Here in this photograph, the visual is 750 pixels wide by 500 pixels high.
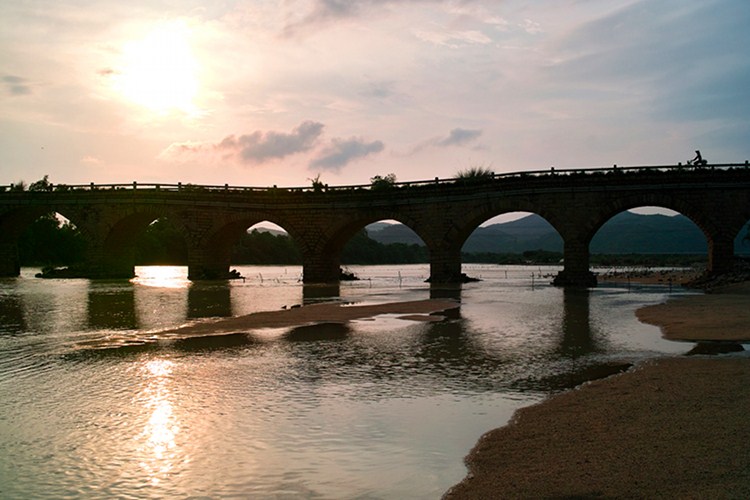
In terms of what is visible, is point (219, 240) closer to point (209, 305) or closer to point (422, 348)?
point (209, 305)

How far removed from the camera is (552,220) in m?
40.8

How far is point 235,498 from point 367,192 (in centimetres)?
4220

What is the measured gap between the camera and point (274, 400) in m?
9.66

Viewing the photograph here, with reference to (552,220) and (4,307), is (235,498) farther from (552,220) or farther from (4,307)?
(552,220)

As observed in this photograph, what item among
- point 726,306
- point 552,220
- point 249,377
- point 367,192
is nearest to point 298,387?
point 249,377

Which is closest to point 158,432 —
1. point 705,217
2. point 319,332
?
point 319,332

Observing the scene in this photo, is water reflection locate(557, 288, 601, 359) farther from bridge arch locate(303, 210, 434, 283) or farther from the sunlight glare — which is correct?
the sunlight glare

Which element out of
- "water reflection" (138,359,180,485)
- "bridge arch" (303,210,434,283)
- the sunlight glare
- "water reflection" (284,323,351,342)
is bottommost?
"water reflection" (138,359,180,485)

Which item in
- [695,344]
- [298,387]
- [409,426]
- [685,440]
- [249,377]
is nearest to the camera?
[685,440]

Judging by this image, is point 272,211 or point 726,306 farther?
point 272,211

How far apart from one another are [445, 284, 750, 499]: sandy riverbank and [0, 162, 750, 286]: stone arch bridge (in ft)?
99.1

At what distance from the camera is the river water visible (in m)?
6.52

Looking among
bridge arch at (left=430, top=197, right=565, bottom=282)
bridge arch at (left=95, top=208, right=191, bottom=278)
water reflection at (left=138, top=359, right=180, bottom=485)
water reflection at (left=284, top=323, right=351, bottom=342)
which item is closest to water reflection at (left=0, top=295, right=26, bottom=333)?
water reflection at (left=284, top=323, right=351, bottom=342)

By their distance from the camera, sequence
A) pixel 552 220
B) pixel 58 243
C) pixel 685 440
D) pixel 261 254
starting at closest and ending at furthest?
pixel 685 440 → pixel 552 220 → pixel 58 243 → pixel 261 254
